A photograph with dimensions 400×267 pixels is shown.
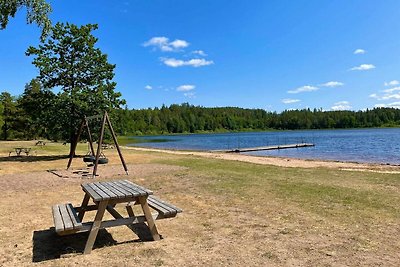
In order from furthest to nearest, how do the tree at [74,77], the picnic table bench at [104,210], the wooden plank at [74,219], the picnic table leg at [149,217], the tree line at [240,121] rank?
1. the tree line at [240,121]
2. the tree at [74,77]
3. the picnic table leg at [149,217]
4. the picnic table bench at [104,210]
5. the wooden plank at [74,219]

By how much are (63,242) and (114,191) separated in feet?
4.36

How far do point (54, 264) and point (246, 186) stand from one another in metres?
7.12

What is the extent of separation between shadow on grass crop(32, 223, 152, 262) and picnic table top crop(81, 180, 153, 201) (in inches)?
34.3

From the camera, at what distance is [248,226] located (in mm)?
6582

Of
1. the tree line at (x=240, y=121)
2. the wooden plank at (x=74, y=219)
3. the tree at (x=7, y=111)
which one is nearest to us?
the wooden plank at (x=74, y=219)

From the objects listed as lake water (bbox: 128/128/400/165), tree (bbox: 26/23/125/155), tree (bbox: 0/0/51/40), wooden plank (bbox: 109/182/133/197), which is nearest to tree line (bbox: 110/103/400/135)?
lake water (bbox: 128/128/400/165)

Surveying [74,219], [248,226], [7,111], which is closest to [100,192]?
[74,219]

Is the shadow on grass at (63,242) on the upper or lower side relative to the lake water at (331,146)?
upper

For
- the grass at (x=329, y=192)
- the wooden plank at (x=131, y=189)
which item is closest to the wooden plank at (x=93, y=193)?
the wooden plank at (x=131, y=189)

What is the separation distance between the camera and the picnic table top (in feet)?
17.3

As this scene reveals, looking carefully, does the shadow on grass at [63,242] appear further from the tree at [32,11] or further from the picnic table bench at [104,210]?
the tree at [32,11]

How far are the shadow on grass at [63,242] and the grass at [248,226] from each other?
5cm

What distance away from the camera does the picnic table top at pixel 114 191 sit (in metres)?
5.28

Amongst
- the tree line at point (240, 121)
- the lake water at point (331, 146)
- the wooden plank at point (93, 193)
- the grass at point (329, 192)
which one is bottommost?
the lake water at point (331, 146)
